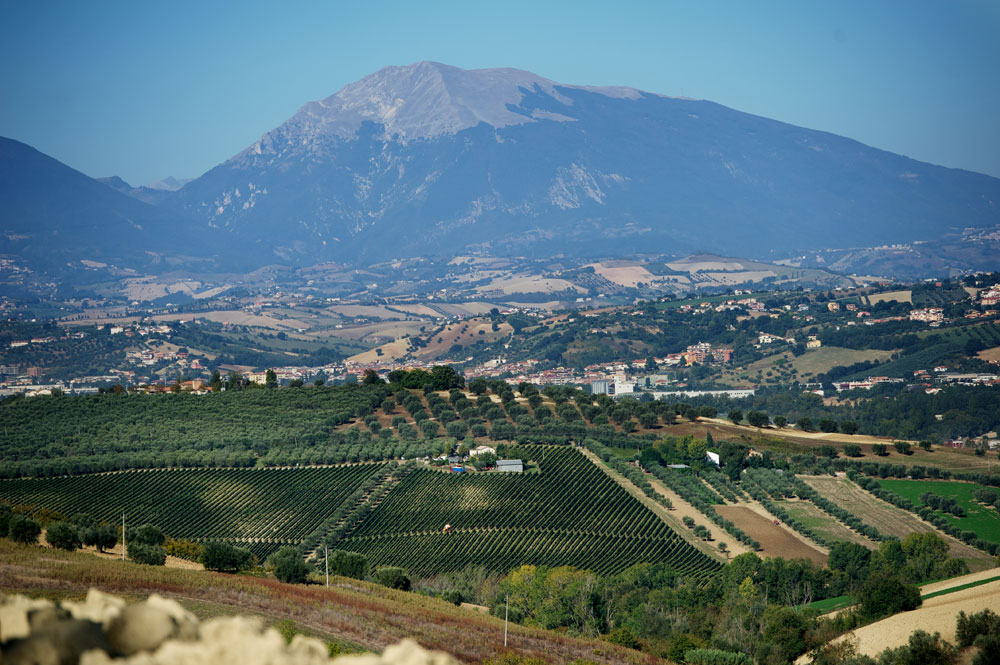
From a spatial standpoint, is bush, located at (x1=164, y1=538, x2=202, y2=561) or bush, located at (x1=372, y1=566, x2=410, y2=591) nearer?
bush, located at (x1=372, y1=566, x2=410, y2=591)

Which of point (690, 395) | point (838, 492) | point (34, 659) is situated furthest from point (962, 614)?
point (690, 395)

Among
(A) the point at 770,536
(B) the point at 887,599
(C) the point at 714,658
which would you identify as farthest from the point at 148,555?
(A) the point at 770,536

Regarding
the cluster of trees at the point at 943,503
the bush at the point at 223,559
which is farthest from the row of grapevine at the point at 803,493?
the bush at the point at 223,559

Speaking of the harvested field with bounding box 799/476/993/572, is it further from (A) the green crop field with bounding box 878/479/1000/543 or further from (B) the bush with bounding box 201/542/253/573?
(B) the bush with bounding box 201/542/253/573

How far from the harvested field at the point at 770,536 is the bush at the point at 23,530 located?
121ft

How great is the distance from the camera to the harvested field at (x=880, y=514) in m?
61.3

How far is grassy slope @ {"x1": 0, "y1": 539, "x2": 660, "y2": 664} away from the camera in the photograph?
2933cm

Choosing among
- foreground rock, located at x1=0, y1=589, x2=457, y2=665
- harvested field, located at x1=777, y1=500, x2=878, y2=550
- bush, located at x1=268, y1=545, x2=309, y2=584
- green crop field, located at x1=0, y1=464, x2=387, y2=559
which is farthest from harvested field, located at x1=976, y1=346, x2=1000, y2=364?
foreground rock, located at x1=0, y1=589, x2=457, y2=665

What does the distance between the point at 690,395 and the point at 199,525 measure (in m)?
96.9

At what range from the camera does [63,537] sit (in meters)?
46.4

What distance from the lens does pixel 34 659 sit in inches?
339

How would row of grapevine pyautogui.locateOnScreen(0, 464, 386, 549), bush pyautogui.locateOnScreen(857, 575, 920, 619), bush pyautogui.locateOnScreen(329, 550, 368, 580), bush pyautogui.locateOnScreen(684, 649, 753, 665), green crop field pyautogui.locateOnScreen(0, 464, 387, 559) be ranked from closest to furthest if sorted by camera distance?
1. bush pyautogui.locateOnScreen(684, 649, 753, 665)
2. bush pyautogui.locateOnScreen(857, 575, 920, 619)
3. bush pyautogui.locateOnScreen(329, 550, 368, 580)
4. green crop field pyautogui.locateOnScreen(0, 464, 387, 559)
5. row of grapevine pyautogui.locateOnScreen(0, 464, 386, 549)

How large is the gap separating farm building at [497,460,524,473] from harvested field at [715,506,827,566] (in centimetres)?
1340

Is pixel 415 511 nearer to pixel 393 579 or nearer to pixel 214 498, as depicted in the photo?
pixel 214 498
